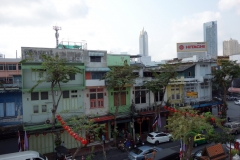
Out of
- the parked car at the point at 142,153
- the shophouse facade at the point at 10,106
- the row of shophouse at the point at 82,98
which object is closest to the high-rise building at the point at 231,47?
the row of shophouse at the point at 82,98

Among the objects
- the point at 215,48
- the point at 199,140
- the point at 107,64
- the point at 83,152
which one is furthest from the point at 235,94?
the point at 83,152

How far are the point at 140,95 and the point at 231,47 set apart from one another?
77116 mm

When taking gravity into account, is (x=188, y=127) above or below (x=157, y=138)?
above

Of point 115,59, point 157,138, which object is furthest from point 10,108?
point 157,138

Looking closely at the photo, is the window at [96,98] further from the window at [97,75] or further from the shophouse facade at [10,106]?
the shophouse facade at [10,106]

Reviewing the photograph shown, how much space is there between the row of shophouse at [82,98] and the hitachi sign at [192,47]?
823 cm

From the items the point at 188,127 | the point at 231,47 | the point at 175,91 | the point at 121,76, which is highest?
the point at 231,47

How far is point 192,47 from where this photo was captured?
3953 cm

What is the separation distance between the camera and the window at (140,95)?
27641 mm

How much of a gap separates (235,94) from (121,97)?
45081 mm

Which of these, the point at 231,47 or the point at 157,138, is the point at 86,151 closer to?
the point at 157,138

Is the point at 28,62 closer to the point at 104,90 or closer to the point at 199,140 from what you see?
the point at 104,90

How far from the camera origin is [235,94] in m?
57.8

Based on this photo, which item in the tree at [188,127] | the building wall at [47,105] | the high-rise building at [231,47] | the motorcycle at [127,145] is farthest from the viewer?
the high-rise building at [231,47]
